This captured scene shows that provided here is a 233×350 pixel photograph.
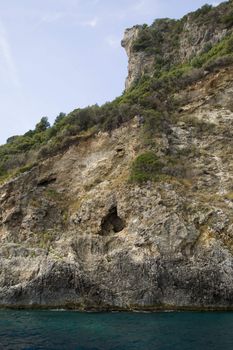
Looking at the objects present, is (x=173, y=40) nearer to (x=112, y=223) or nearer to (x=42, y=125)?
(x=42, y=125)

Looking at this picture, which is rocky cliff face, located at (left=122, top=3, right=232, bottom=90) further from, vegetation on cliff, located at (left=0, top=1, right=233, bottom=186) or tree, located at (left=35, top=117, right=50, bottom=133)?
tree, located at (left=35, top=117, right=50, bottom=133)

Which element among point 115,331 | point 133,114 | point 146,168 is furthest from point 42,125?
point 115,331

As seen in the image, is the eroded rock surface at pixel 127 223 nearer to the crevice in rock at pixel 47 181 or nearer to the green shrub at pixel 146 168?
the crevice in rock at pixel 47 181

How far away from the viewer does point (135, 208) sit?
3881 centimetres

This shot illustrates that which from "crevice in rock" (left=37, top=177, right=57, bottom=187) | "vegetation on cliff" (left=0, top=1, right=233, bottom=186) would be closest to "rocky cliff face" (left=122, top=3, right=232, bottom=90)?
"vegetation on cliff" (left=0, top=1, right=233, bottom=186)

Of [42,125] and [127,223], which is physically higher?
[42,125]

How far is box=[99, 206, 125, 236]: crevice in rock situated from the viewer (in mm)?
39938

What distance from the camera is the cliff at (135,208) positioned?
33281 mm

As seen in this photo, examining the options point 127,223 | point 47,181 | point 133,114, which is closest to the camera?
point 127,223

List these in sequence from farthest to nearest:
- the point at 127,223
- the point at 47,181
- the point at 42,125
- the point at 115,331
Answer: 1. the point at 42,125
2. the point at 47,181
3. the point at 127,223
4. the point at 115,331

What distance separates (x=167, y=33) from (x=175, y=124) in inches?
1295

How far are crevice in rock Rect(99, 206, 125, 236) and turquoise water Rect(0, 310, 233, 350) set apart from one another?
34.0ft

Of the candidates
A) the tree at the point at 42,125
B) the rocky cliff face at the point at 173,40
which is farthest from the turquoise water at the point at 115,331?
the rocky cliff face at the point at 173,40

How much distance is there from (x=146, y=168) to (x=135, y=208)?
16.1 ft
